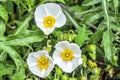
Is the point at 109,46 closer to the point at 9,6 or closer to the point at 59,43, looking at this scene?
the point at 59,43

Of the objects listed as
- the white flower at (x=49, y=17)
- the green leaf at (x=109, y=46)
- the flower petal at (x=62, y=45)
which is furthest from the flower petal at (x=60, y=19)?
the green leaf at (x=109, y=46)

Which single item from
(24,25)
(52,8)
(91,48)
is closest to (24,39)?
(24,25)

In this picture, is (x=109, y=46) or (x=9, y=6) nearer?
(x=109, y=46)

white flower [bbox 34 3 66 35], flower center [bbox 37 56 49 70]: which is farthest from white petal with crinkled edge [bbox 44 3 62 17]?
flower center [bbox 37 56 49 70]

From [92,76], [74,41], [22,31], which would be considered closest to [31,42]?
[22,31]

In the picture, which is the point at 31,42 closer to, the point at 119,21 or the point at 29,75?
the point at 29,75

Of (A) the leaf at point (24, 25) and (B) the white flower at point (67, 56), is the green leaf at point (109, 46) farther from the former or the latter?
(A) the leaf at point (24, 25)
